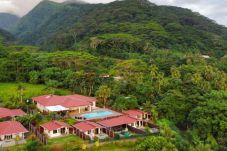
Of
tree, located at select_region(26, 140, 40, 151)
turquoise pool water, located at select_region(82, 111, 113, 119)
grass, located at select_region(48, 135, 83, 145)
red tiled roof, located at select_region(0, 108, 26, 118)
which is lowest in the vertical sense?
grass, located at select_region(48, 135, 83, 145)

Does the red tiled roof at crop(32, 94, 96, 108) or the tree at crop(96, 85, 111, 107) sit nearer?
the red tiled roof at crop(32, 94, 96, 108)

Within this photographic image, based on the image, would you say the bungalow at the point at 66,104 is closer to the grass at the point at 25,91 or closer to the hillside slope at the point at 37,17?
the grass at the point at 25,91

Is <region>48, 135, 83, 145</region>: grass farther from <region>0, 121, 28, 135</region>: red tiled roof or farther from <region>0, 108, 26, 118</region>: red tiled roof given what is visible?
<region>0, 108, 26, 118</region>: red tiled roof

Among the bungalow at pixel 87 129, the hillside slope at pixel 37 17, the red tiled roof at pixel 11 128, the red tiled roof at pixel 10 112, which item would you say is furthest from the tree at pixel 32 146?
the hillside slope at pixel 37 17

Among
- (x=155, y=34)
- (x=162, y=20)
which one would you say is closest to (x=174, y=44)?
(x=155, y=34)

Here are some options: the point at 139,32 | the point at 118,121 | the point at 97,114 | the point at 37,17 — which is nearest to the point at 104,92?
the point at 97,114

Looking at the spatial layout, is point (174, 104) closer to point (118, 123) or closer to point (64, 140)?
point (118, 123)

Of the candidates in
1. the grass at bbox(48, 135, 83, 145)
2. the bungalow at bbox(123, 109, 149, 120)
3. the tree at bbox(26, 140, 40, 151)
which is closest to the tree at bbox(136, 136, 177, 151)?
the grass at bbox(48, 135, 83, 145)

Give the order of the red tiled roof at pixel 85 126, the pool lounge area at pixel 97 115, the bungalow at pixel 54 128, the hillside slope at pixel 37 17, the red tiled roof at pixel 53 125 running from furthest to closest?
1. the hillside slope at pixel 37 17
2. the pool lounge area at pixel 97 115
3. the red tiled roof at pixel 85 126
4. the red tiled roof at pixel 53 125
5. the bungalow at pixel 54 128

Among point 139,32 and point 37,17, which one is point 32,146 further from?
point 37,17
